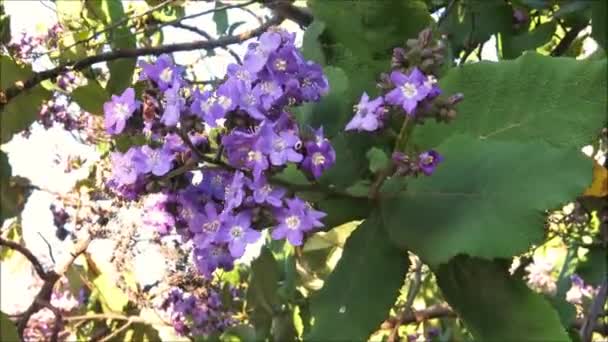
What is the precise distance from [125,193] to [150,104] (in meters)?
0.08

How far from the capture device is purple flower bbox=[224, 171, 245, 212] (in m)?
0.70

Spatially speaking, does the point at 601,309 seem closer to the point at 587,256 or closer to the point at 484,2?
the point at 587,256

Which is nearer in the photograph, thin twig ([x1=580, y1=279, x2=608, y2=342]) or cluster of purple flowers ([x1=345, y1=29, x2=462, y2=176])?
cluster of purple flowers ([x1=345, y1=29, x2=462, y2=176])

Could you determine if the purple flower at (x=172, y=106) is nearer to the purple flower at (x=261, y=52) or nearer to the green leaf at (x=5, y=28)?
the purple flower at (x=261, y=52)

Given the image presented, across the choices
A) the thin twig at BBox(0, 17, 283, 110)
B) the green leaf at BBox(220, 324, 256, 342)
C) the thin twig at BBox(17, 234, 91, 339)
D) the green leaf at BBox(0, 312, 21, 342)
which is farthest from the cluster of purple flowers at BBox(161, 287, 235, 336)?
the thin twig at BBox(0, 17, 283, 110)

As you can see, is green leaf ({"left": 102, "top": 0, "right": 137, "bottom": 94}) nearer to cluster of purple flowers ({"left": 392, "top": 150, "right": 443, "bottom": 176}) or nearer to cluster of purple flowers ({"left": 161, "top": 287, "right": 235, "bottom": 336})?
cluster of purple flowers ({"left": 161, "top": 287, "right": 235, "bottom": 336})

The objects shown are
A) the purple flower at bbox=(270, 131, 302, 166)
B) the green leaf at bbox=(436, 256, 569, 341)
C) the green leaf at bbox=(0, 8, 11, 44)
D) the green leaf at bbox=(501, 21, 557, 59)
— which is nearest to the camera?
the purple flower at bbox=(270, 131, 302, 166)

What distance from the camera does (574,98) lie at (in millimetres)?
843

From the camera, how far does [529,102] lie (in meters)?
0.84

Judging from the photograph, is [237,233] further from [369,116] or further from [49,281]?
[49,281]

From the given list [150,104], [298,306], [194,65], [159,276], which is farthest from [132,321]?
[150,104]

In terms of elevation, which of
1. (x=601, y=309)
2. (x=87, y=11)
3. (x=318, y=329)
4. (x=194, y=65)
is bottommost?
(x=601, y=309)

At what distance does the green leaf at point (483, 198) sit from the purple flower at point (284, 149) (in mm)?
139

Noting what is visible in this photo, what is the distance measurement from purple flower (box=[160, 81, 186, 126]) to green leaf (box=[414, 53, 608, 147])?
0.80 ft
